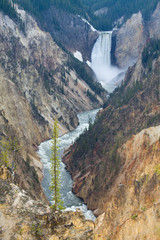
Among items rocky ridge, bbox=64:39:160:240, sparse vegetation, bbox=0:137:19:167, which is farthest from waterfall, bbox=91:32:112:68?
sparse vegetation, bbox=0:137:19:167

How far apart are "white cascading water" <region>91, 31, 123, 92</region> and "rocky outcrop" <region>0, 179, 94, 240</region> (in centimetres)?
10990

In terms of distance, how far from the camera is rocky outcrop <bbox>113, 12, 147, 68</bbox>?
416 feet

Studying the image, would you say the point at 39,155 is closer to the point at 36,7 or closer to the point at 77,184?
the point at 77,184

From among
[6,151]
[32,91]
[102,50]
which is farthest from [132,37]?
[6,151]

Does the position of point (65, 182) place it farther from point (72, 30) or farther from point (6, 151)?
point (72, 30)

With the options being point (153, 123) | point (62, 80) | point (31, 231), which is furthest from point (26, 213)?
point (62, 80)

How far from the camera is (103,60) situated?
132 metres

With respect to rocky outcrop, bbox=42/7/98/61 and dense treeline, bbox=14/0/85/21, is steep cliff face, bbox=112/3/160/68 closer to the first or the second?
rocky outcrop, bbox=42/7/98/61

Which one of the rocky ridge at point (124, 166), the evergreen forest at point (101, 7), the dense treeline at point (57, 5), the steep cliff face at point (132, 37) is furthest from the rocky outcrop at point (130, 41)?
the rocky ridge at point (124, 166)

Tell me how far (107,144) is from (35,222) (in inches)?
1022

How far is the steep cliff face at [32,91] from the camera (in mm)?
39438

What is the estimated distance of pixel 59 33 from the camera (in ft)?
428

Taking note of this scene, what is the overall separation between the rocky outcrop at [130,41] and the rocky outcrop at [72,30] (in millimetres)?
11248

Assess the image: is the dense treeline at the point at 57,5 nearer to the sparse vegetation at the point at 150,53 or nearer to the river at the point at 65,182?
the sparse vegetation at the point at 150,53
